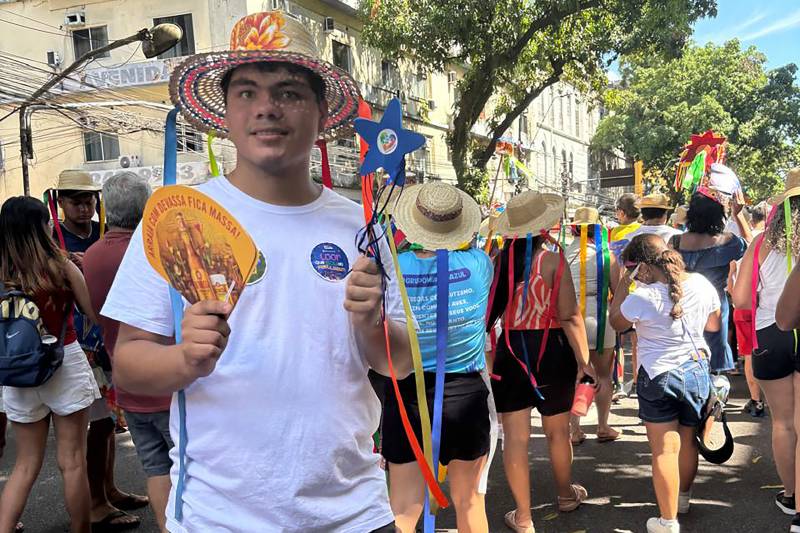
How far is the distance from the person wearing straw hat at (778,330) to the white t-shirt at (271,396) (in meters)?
2.81

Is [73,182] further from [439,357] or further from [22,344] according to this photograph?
[439,357]

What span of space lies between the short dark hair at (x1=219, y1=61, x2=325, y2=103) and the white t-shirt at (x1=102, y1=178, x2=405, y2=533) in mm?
295

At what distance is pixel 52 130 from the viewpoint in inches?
770

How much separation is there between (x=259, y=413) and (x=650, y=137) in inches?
1248

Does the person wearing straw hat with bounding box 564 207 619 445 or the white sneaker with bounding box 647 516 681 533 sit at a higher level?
the person wearing straw hat with bounding box 564 207 619 445

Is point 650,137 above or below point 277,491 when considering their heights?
above

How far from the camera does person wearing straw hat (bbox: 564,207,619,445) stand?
5059mm

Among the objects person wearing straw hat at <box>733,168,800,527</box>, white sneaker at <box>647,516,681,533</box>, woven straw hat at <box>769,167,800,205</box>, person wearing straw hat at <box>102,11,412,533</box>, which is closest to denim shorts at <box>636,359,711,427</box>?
person wearing straw hat at <box>733,168,800,527</box>

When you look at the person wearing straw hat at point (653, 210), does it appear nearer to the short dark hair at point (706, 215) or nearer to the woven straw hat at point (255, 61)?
the short dark hair at point (706, 215)

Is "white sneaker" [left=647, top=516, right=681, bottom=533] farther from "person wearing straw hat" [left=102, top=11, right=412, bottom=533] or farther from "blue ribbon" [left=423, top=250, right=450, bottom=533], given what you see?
"person wearing straw hat" [left=102, top=11, right=412, bottom=533]

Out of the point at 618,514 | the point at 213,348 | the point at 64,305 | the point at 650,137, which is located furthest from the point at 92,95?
the point at 650,137

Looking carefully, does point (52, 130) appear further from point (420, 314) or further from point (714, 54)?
point (714, 54)

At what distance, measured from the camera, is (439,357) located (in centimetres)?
256

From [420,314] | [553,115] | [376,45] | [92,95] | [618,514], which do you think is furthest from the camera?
[553,115]
